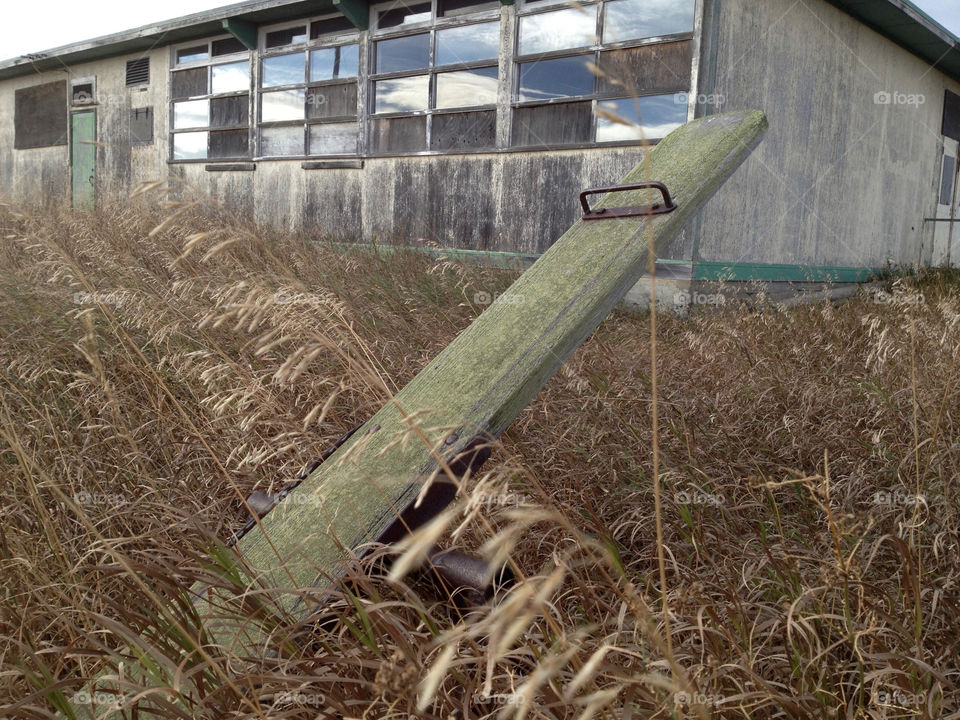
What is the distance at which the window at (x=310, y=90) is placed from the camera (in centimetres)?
1055

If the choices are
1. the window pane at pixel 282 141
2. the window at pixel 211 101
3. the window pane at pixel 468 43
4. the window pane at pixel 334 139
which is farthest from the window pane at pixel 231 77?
the window pane at pixel 468 43

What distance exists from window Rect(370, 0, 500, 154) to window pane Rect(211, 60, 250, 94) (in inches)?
120

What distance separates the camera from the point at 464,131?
920cm

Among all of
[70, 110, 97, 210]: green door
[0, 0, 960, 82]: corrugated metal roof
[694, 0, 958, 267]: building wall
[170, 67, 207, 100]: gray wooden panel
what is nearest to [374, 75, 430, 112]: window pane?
[0, 0, 960, 82]: corrugated metal roof

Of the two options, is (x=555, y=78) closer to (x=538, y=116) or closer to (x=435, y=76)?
(x=538, y=116)

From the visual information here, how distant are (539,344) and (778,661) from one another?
0.99m

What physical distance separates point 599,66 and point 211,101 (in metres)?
8.22

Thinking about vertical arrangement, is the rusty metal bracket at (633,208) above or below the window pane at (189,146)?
below

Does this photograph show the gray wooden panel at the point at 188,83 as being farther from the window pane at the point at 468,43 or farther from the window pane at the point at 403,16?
the window pane at the point at 468,43

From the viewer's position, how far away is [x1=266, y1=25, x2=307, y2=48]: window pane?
11133mm

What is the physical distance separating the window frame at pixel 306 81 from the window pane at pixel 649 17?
4094mm

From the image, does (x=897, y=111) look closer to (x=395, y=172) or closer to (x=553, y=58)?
(x=553, y=58)

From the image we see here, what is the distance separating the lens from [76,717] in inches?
54.6

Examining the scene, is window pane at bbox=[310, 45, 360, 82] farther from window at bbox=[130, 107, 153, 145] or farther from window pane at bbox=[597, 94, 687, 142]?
window at bbox=[130, 107, 153, 145]
